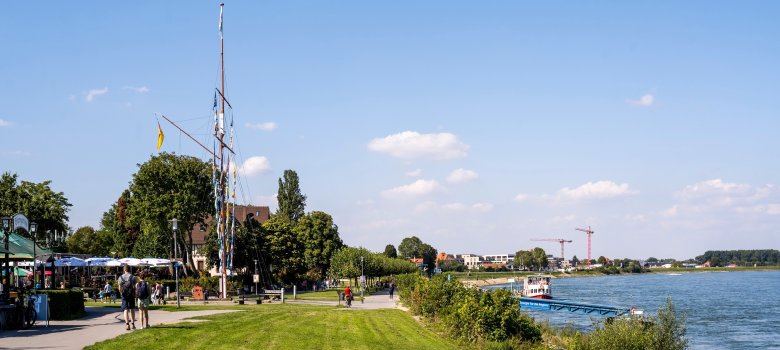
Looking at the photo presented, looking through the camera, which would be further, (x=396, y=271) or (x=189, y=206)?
(x=396, y=271)

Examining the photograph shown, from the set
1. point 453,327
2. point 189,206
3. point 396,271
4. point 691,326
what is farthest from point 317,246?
point 453,327

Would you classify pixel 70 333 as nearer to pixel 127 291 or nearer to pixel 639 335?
pixel 127 291

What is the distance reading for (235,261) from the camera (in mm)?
83000

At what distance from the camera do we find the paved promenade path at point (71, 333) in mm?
22391

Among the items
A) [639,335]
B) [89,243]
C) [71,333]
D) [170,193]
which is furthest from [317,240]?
[71,333]

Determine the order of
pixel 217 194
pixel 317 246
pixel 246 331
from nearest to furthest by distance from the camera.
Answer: pixel 246 331, pixel 217 194, pixel 317 246

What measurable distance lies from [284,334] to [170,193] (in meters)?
54.5

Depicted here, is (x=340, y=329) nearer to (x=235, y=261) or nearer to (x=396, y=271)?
(x=235, y=261)

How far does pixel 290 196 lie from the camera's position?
415 feet

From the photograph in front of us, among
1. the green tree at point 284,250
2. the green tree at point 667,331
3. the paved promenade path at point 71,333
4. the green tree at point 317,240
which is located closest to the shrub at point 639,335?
the green tree at point 667,331

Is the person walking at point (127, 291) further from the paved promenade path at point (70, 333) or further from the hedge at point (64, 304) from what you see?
the hedge at point (64, 304)

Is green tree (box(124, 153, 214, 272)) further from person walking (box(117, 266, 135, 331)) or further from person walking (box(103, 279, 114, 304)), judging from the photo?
person walking (box(117, 266, 135, 331))

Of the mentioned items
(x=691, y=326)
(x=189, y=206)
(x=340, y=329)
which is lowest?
(x=691, y=326)

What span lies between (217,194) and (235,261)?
20.6m
